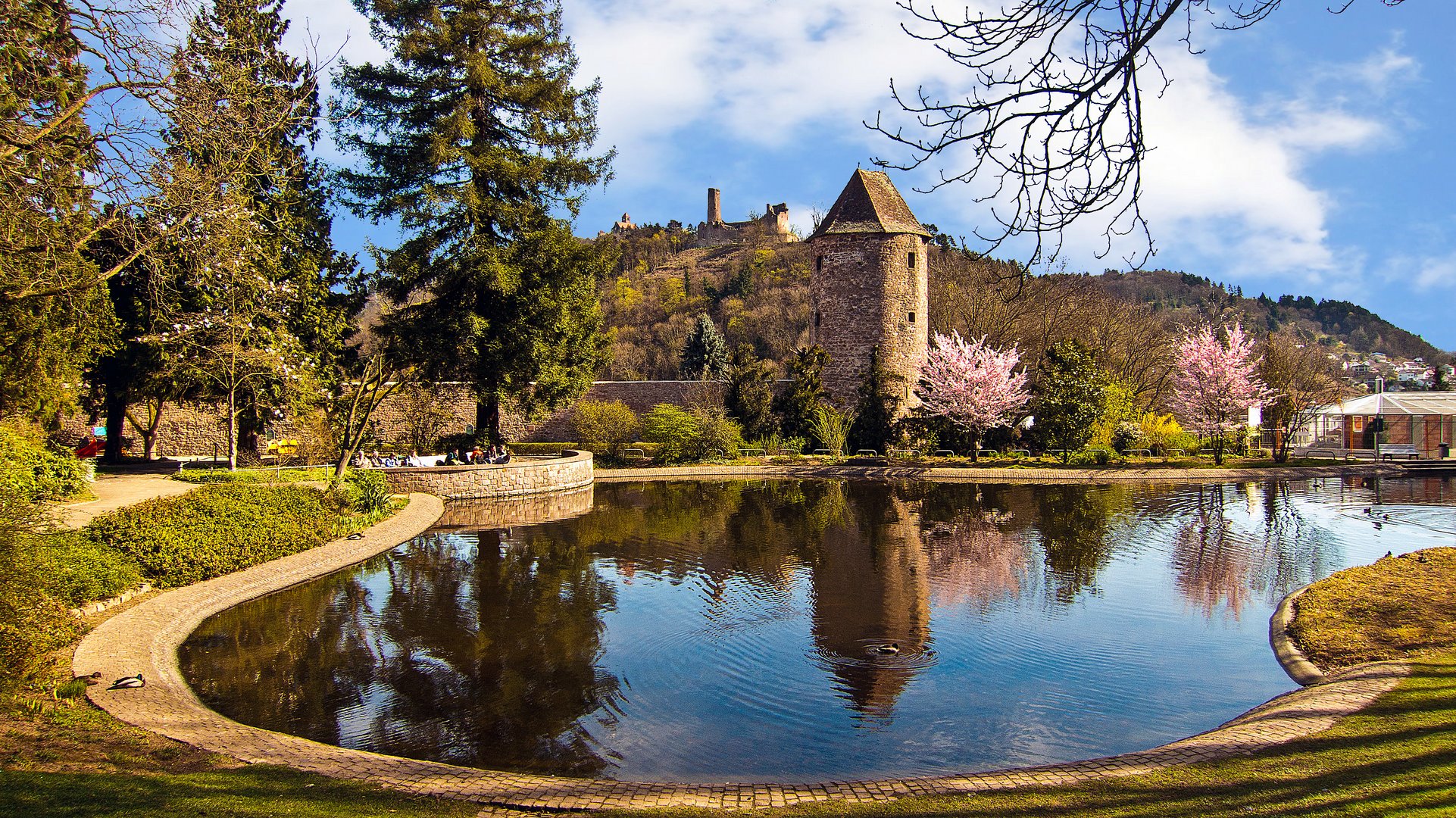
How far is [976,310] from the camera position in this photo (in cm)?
3484

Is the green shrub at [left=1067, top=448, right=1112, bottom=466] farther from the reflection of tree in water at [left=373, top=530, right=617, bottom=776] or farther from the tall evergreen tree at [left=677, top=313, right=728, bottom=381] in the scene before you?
the tall evergreen tree at [left=677, top=313, right=728, bottom=381]

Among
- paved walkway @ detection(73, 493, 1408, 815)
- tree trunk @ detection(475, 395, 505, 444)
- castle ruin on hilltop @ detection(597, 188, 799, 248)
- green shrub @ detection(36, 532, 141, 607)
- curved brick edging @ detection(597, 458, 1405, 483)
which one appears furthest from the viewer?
castle ruin on hilltop @ detection(597, 188, 799, 248)

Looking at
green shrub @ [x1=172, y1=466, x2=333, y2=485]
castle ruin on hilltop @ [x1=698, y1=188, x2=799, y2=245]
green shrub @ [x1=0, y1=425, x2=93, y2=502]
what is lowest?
green shrub @ [x1=172, y1=466, x2=333, y2=485]

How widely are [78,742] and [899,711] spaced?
5.31 metres

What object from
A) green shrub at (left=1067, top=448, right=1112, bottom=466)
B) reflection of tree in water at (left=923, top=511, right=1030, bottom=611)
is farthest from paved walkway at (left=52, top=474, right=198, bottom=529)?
green shrub at (left=1067, top=448, right=1112, bottom=466)

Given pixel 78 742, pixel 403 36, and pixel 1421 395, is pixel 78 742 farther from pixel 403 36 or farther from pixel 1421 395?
pixel 1421 395

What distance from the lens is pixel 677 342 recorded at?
58.4 metres

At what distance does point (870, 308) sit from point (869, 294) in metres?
0.50

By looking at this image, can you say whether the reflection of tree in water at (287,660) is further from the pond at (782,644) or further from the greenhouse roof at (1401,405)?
the greenhouse roof at (1401,405)

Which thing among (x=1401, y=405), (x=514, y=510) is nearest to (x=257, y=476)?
(x=514, y=510)

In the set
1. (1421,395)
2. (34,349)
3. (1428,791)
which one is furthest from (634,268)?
(1428,791)

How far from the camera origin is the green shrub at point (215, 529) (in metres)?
9.60

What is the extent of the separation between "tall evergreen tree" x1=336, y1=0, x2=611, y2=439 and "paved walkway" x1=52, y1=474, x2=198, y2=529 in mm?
6442

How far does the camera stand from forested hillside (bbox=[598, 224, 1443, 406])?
114ft
